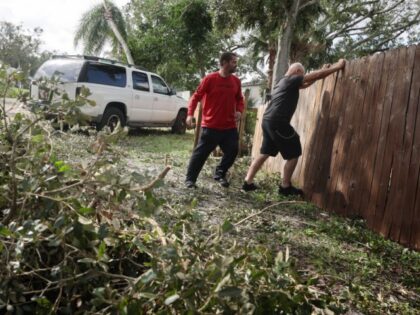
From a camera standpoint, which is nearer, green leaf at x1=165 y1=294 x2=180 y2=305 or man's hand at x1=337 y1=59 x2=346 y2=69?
green leaf at x1=165 y1=294 x2=180 y2=305

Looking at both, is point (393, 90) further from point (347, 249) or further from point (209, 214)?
point (209, 214)

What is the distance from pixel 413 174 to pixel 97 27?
31.3 meters

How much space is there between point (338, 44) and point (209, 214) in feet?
85.4

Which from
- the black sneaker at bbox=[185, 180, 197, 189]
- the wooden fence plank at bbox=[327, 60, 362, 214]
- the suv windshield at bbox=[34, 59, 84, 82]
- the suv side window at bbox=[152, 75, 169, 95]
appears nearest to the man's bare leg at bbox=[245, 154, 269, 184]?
the black sneaker at bbox=[185, 180, 197, 189]

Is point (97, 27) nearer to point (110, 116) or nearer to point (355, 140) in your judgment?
point (110, 116)

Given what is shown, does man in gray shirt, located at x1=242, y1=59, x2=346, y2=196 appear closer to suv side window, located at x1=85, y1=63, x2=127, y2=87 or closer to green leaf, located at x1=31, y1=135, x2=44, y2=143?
green leaf, located at x1=31, y1=135, x2=44, y2=143

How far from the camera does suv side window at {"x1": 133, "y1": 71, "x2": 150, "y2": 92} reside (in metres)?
12.3

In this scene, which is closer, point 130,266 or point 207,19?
point 130,266

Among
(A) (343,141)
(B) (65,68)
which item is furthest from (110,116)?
(A) (343,141)

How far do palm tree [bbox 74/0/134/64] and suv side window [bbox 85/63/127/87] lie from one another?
19.6m

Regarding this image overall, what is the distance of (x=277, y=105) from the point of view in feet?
17.3

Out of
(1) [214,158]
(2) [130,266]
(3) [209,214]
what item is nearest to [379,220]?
(3) [209,214]

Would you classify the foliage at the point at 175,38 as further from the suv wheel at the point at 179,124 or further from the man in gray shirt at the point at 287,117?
the man in gray shirt at the point at 287,117

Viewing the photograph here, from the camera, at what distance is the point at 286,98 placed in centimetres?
522
